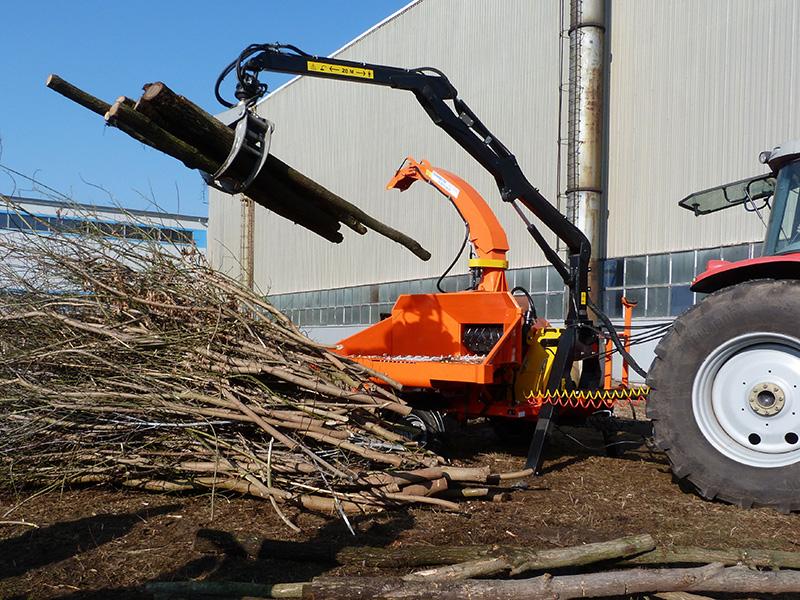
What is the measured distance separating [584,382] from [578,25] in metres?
11.1

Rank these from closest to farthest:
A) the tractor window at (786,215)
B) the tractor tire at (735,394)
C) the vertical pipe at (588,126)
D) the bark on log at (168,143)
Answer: the tractor tire at (735,394) → the bark on log at (168,143) → the tractor window at (786,215) → the vertical pipe at (588,126)

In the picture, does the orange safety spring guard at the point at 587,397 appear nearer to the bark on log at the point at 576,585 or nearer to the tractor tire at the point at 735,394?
the tractor tire at the point at 735,394

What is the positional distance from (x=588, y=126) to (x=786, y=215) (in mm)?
10749

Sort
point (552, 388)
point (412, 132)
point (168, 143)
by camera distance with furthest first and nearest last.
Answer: point (412, 132), point (552, 388), point (168, 143)

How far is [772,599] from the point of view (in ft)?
12.3

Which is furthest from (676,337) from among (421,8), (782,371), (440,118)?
(421,8)

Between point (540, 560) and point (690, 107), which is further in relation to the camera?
point (690, 107)

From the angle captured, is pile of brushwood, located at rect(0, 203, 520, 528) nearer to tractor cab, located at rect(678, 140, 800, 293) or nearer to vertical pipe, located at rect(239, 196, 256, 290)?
tractor cab, located at rect(678, 140, 800, 293)

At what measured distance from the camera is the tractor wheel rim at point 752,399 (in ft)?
17.0

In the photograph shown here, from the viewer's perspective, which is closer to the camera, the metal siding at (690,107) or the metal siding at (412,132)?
the metal siding at (690,107)

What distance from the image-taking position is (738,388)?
5355mm


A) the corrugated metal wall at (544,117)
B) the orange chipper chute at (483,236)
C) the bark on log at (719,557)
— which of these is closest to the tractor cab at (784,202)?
the orange chipper chute at (483,236)

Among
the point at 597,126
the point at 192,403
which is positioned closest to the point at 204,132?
the point at 192,403

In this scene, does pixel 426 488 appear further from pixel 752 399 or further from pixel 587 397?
pixel 752 399
